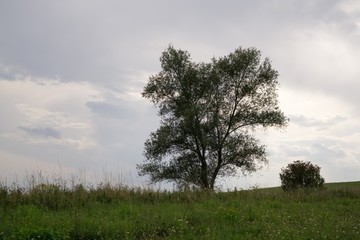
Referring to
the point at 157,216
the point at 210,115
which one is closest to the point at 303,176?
the point at 210,115

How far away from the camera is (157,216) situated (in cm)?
1254

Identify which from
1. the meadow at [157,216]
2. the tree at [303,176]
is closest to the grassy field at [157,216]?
the meadow at [157,216]

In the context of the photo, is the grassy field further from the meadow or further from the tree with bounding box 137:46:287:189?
the tree with bounding box 137:46:287:189

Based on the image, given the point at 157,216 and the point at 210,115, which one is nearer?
the point at 157,216

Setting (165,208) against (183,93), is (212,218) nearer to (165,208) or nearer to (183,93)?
(165,208)

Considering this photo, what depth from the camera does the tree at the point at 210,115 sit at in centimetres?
3406

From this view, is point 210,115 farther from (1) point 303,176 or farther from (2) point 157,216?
(2) point 157,216

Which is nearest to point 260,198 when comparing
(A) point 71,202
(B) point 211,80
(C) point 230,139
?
(A) point 71,202

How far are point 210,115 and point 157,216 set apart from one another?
22371 mm

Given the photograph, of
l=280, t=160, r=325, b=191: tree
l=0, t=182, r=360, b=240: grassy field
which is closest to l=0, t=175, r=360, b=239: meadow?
l=0, t=182, r=360, b=240: grassy field

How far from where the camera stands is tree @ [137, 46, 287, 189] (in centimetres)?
3406

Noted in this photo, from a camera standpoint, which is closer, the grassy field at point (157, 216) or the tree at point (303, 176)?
the grassy field at point (157, 216)

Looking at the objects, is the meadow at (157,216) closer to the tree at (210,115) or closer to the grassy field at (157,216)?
the grassy field at (157,216)

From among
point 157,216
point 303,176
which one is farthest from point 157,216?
point 303,176
